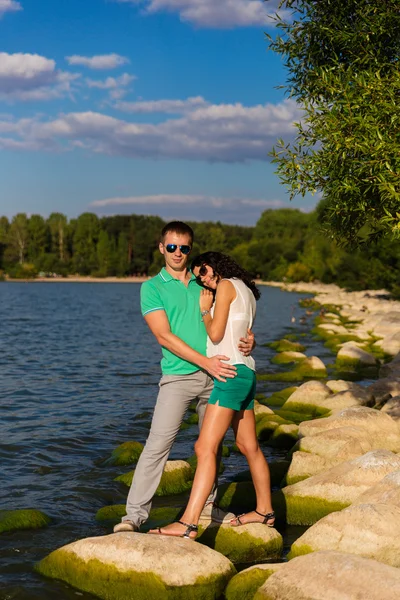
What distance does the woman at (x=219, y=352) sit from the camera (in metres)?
6.56

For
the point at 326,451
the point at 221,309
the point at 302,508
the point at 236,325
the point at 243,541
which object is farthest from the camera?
the point at 326,451

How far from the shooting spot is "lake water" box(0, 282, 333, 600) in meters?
8.11

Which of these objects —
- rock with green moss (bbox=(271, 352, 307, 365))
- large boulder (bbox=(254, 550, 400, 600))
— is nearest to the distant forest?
rock with green moss (bbox=(271, 352, 307, 365))

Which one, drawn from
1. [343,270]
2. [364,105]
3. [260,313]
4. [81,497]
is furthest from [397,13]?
[343,270]

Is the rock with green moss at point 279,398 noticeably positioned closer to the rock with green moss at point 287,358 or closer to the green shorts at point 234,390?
the rock with green moss at point 287,358

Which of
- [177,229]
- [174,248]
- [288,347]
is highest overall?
[177,229]

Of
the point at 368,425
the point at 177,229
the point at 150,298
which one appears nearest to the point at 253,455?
the point at 150,298

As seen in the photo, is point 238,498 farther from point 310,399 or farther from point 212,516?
point 310,399

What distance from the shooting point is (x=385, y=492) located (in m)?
7.16

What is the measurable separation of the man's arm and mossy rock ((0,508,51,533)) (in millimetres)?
3348

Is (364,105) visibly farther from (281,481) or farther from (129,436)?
(129,436)

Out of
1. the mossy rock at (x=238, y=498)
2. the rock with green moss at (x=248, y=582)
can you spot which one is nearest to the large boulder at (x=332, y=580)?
the rock with green moss at (x=248, y=582)

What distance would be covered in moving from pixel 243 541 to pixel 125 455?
191 inches

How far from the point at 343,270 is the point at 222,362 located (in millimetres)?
71444
